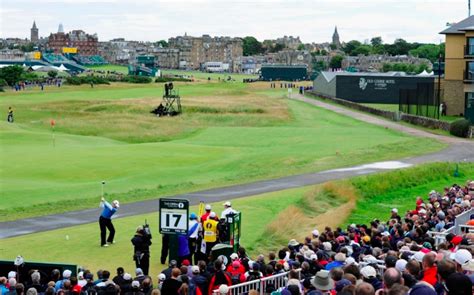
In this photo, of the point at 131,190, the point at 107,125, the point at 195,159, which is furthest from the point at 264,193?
the point at 107,125

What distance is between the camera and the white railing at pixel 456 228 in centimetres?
A: 1802

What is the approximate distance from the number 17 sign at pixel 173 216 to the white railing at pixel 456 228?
18.5 ft

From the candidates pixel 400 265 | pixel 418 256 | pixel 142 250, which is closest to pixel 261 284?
pixel 400 265

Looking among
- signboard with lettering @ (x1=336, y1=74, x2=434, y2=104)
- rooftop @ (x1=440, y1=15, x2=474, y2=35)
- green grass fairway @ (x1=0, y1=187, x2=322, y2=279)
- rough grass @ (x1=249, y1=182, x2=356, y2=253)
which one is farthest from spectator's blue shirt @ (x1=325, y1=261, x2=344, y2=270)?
signboard with lettering @ (x1=336, y1=74, x2=434, y2=104)

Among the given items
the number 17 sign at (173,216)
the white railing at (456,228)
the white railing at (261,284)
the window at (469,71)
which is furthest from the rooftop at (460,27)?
the white railing at (261,284)

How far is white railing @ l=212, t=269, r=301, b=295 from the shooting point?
14516mm

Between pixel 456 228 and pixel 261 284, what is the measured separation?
700 cm

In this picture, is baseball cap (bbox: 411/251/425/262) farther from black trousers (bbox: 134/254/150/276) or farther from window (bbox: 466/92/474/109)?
window (bbox: 466/92/474/109)

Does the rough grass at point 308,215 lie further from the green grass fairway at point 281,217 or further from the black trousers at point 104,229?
the black trousers at point 104,229

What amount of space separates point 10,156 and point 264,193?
16.7 meters

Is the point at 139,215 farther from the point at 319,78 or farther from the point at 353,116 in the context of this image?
the point at 319,78

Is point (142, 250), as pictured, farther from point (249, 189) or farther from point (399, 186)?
point (399, 186)

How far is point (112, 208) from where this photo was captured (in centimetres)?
2209

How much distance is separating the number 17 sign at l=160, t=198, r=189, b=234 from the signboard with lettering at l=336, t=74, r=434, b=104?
76948 mm
